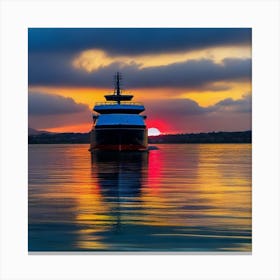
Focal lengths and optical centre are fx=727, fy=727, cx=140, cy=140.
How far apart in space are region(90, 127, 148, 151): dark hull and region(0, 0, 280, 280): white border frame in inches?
1013

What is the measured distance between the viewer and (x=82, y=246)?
9859 mm

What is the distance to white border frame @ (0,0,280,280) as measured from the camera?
9617 mm

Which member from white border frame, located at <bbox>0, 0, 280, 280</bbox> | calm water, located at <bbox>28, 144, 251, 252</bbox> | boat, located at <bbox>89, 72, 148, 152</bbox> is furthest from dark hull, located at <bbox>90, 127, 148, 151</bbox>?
white border frame, located at <bbox>0, 0, 280, 280</bbox>

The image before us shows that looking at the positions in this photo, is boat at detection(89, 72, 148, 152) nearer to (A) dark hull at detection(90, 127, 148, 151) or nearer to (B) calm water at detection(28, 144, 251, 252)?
(A) dark hull at detection(90, 127, 148, 151)

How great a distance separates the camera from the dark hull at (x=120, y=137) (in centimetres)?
3684

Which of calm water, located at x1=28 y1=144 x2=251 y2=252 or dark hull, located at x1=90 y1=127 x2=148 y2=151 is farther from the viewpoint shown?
dark hull, located at x1=90 y1=127 x2=148 y2=151

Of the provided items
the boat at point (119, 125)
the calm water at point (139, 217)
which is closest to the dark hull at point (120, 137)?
the boat at point (119, 125)

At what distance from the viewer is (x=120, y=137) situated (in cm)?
3703
